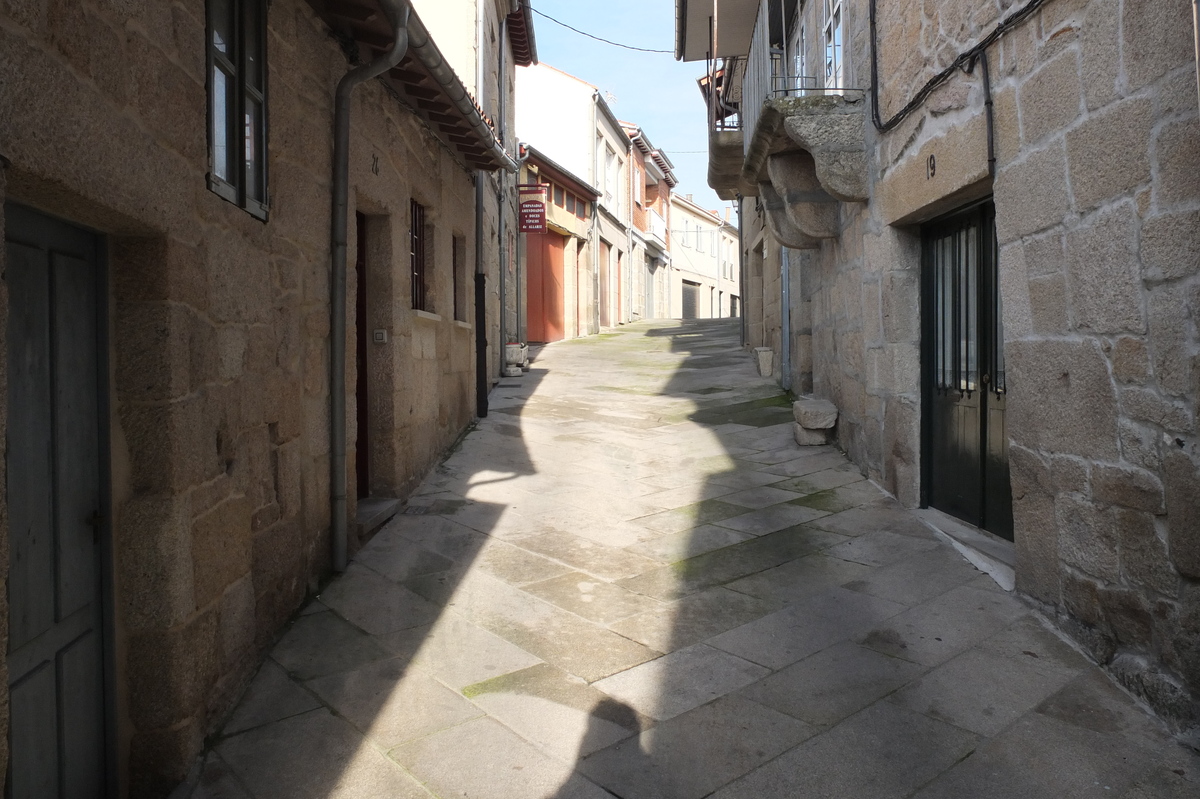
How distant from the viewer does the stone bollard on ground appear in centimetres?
725

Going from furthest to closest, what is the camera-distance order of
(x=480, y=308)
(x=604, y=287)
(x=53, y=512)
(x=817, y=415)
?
(x=604, y=287) → (x=480, y=308) → (x=817, y=415) → (x=53, y=512)

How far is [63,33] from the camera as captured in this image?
2031 millimetres

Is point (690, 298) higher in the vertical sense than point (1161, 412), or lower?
higher

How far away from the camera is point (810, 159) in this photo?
6.99 m

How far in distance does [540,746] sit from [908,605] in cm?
196

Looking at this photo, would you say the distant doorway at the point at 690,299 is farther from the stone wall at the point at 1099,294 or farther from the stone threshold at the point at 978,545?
the stone wall at the point at 1099,294

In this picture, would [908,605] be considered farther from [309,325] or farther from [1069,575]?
[309,325]

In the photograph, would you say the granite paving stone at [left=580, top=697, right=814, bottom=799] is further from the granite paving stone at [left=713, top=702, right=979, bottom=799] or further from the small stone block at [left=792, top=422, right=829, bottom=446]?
the small stone block at [left=792, top=422, right=829, bottom=446]

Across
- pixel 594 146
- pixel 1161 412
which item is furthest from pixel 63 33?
pixel 594 146

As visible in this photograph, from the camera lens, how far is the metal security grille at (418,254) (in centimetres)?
679

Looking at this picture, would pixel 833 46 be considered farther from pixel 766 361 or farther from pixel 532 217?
pixel 532 217

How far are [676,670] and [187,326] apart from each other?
7.27 ft

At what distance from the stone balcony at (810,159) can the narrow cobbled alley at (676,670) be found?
2.19m

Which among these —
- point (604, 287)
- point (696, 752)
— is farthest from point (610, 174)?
point (696, 752)
